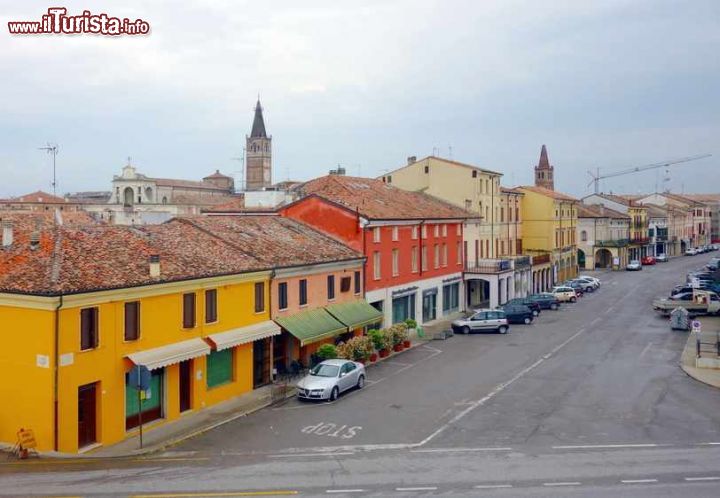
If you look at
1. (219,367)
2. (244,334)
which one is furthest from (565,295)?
(219,367)

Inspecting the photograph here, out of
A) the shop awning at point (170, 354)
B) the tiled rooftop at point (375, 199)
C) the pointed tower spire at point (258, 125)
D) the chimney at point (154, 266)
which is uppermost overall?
the pointed tower spire at point (258, 125)

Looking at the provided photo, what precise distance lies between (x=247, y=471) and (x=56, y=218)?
1471cm

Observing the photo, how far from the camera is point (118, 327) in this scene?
77.7 ft

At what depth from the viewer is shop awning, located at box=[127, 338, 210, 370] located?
952 inches

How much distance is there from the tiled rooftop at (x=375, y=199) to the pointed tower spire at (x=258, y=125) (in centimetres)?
11642

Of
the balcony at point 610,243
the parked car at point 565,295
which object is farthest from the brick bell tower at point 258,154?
the parked car at point 565,295

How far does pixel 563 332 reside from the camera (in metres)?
47.0

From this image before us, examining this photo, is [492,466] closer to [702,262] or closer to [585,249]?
[585,249]

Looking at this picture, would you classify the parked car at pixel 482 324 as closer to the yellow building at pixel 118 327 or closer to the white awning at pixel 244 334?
the yellow building at pixel 118 327

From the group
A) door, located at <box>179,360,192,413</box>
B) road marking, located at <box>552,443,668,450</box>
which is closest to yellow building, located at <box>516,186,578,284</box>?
door, located at <box>179,360,192,413</box>

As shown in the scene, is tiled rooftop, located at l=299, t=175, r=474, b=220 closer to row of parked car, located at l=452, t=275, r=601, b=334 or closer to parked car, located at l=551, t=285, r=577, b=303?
row of parked car, located at l=452, t=275, r=601, b=334

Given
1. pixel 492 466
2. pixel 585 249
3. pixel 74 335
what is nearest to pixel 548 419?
pixel 492 466

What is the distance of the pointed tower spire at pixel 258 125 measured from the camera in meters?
167

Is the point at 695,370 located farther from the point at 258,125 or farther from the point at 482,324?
the point at 258,125
